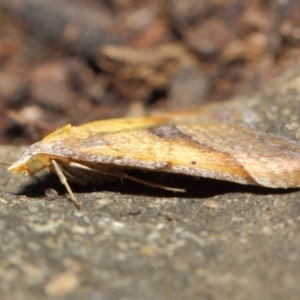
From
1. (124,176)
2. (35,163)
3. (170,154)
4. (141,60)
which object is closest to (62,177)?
(35,163)

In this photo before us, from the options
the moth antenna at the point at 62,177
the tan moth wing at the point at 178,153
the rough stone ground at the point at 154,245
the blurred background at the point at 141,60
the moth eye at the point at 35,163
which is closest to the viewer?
the rough stone ground at the point at 154,245

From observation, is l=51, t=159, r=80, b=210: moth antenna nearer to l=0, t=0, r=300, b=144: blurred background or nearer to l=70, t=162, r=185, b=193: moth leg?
l=70, t=162, r=185, b=193: moth leg

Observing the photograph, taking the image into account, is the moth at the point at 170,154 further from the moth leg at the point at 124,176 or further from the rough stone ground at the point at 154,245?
the rough stone ground at the point at 154,245

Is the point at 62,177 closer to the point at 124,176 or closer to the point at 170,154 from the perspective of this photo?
the point at 124,176

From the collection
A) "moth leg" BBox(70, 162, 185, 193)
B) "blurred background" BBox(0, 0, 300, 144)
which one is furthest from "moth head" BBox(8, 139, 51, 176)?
"blurred background" BBox(0, 0, 300, 144)

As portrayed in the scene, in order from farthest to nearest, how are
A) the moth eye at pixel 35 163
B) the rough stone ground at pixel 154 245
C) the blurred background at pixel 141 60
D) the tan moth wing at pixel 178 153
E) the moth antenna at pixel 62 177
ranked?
the blurred background at pixel 141 60, the moth eye at pixel 35 163, the moth antenna at pixel 62 177, the tan moth wing at pixel 178 153, the rough stone ground at pixel 154 245

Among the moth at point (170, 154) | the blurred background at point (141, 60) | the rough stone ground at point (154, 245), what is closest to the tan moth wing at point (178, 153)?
the moth at point (170, 154)

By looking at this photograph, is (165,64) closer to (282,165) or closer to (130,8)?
(130,8)
